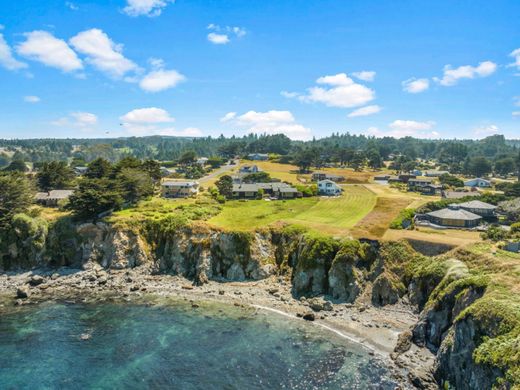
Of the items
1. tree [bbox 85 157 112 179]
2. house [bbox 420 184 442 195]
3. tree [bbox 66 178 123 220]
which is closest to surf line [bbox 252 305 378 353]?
tree [bbox 66 178 123 220]

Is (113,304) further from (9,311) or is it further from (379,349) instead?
(379,349)

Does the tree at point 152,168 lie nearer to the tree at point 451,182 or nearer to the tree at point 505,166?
the tree at point 451,182

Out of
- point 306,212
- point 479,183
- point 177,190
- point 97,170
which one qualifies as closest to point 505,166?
point 479,183

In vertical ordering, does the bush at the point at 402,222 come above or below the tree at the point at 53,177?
below

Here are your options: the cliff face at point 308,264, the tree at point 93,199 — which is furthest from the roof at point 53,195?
the cliff face at point 308,264

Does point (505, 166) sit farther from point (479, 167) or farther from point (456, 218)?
point (456, 218)

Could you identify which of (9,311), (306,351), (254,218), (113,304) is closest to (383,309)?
(306,351)
